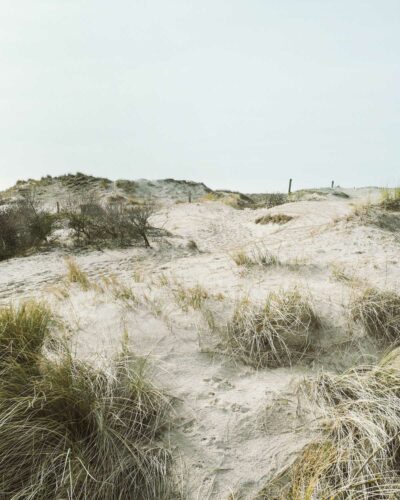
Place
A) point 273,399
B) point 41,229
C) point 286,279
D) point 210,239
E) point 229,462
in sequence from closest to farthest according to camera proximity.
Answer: point 229,462 < point 273,399 < point 286,279 < point 41,229 < point 210,239

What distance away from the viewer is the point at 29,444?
1677 mm

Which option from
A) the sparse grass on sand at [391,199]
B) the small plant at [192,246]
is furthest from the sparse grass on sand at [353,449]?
the sparse grass on sand at [391,199]

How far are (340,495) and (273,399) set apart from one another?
28.3 inches

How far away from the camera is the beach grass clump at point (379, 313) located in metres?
Answer: 3.13

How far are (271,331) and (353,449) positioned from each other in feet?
4.34

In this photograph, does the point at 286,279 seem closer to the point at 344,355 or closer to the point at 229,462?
the point at 344,355

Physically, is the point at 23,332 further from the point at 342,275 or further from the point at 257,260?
the point at 342,275

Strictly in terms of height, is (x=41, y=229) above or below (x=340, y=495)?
above

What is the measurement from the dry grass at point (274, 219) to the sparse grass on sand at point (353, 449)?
336 inches

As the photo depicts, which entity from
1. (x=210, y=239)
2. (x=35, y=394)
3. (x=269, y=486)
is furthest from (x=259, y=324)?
(x=210, y=239)

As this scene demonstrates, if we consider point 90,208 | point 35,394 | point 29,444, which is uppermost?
point 90,208

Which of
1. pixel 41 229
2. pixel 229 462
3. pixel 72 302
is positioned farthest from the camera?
pixel 41 229

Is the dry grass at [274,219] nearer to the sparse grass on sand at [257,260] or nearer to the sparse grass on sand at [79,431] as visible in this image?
the sparse grass on sand at [257,260]

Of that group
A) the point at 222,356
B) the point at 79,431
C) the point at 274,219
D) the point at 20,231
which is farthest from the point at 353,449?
the point at 274,219
